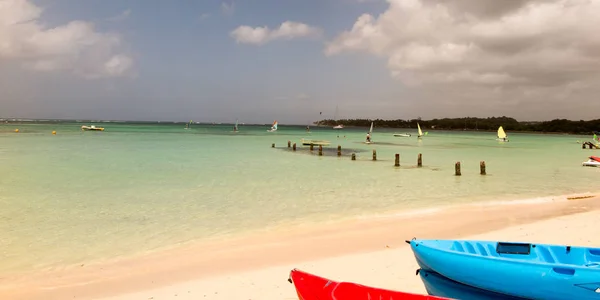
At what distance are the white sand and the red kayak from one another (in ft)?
6.49

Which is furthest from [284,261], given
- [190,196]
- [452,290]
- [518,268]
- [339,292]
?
[190,196]

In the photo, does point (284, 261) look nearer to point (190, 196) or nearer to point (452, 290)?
point (452, 290)

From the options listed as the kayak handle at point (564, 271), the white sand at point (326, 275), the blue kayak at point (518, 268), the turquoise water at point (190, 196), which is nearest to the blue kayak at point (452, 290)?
the blue kayak at point (518, 268)

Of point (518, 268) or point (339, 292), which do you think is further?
point (518, 268)

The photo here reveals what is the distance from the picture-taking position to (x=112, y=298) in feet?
22.1

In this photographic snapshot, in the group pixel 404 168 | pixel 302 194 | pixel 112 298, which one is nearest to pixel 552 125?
pixel 404 168

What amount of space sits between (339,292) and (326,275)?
10.6 feet

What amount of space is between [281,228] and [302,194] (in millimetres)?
5790

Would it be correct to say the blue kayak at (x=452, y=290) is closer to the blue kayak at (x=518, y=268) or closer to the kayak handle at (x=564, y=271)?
the blue kayak at (x=518, y=268)

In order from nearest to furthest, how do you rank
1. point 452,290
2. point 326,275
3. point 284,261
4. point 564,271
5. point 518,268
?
1. point 564,271
2. point 518,268
3. point 452,290
4. point 326,275
5. point 284,261

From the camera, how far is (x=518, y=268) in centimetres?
493

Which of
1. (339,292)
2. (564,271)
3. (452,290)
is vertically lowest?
(452,290)

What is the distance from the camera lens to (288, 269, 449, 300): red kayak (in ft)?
14.0

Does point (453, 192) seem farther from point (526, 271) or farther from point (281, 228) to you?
point (526, 271)
